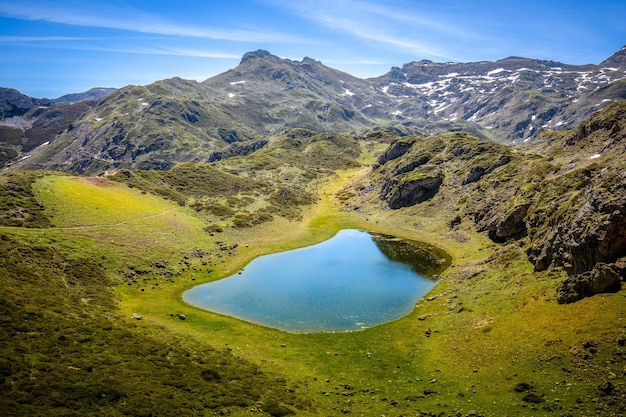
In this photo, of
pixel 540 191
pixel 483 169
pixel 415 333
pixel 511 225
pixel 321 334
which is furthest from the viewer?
pixel 483 169

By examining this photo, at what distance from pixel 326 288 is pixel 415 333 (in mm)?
24180

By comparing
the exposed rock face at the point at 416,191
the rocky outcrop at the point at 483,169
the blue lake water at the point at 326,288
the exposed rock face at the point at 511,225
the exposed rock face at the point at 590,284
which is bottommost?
the blue lake water at the point at 326,288

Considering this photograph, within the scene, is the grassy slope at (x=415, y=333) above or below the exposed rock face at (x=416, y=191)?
below

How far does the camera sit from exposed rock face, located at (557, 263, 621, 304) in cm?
4300

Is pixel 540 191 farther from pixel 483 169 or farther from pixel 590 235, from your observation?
pixel 590 235

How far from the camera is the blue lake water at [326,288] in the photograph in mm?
62062

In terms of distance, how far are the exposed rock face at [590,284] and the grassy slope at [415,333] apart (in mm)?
1264

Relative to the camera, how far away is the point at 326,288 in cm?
7512

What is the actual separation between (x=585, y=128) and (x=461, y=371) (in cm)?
9801

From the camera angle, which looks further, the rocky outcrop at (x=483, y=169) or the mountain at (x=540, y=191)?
the rocky outcrop at (x=483, y=169)

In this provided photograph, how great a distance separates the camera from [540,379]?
Answer: 118 feet

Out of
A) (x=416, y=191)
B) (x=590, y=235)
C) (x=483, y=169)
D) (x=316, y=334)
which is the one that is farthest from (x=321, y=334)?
(x=483, y=169)

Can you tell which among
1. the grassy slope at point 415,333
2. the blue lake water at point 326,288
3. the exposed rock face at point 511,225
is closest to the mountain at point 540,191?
the exposed rock face at point 511,225

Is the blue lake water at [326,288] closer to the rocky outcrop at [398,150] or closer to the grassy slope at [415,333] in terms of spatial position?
the grassy slope at [415,333]
